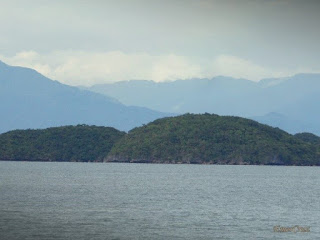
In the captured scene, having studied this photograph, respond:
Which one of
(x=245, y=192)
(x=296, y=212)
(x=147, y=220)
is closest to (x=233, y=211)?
(x=296, y=212)

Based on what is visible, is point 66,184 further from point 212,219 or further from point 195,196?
point 212,219

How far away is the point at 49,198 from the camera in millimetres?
107750

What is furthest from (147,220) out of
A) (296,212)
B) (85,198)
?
(85,198)

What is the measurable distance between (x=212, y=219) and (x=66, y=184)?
63639 millimetres

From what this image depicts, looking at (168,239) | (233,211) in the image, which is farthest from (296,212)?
(168,239)

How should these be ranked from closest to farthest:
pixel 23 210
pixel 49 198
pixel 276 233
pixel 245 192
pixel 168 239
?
1. pixel 168 239
2. pixel 276 233
3. pixel 23 210
4. pixel 49 198
5. pixel 245 192

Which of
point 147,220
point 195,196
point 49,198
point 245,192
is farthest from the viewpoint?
point 245,192

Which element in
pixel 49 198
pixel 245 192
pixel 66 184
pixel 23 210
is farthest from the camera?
pixel 66 184

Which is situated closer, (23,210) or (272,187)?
(23,210)

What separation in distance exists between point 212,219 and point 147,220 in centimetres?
767

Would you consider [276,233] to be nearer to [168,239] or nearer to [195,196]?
[168,239]

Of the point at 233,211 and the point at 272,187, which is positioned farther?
the point at 272,187

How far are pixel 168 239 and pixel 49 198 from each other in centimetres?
4234

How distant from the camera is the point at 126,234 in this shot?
2803 inches
